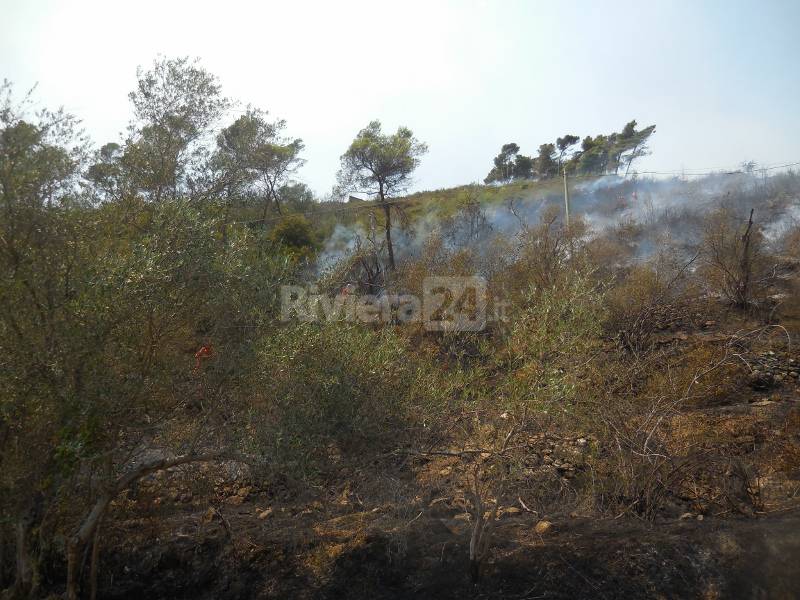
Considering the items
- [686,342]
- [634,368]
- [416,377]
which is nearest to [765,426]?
[634,368]

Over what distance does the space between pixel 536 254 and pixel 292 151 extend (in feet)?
38.1

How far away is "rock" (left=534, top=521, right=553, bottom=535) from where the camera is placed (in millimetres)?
5773

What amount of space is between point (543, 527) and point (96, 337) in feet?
14.2

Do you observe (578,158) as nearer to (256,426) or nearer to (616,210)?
(616,210)

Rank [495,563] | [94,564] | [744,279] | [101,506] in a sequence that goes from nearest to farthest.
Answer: [101,506]
[94,564]
[495,563]
[744,279]

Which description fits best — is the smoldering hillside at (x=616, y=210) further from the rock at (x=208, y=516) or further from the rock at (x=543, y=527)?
the rock at (x=208, y=516)

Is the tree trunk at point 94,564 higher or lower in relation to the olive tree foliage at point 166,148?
lower

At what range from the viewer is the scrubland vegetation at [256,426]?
13.2 ft

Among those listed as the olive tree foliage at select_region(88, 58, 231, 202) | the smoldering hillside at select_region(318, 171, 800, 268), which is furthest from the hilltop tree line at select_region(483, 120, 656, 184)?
the olive tree foliage at select_region(88, 58, 231, 202)

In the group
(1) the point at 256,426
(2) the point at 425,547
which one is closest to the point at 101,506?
(1) the point at 256,426

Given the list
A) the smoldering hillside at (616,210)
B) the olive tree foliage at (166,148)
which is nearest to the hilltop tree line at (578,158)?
the smoldering hillside at (616,210)

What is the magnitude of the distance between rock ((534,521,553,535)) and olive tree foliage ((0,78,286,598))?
315cm

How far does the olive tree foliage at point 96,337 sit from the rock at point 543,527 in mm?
3146

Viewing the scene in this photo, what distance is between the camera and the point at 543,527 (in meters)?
→ 5.80
